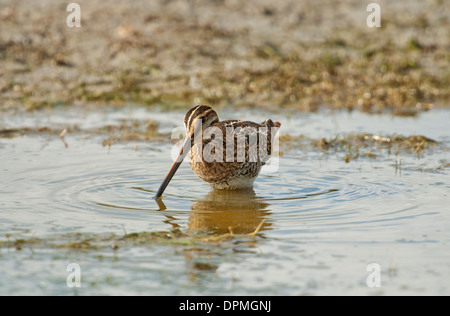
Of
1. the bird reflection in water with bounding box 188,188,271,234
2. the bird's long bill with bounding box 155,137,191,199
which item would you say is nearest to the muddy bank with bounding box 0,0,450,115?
the bird reflection in water with bounding box 188,188,271,234

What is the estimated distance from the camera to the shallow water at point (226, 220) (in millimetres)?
4738

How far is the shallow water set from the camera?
15.5 feet

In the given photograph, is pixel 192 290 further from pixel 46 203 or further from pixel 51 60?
pixel 51 60

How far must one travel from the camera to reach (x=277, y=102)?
1141 cm

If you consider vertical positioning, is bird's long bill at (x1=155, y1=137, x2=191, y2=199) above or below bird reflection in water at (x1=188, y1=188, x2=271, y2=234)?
above

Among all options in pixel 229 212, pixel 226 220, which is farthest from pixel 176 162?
pixel 226 220

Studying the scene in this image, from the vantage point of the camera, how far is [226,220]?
6207 millimetres

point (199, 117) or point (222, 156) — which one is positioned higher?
point (199, 117)

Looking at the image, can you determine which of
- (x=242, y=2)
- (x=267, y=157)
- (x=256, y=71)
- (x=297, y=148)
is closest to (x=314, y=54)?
(x=256, y=71)

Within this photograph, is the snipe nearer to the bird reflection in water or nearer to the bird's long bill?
the bird's long bill

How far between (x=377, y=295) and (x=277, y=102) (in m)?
7.07

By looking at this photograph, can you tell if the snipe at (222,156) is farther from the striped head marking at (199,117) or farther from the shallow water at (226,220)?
the shallow water at (226,220)

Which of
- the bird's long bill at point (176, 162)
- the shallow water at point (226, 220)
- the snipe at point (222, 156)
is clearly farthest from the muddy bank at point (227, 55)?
the bird's long bill at point (176, 162)

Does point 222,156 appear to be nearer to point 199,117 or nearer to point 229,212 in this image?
point 199,117
